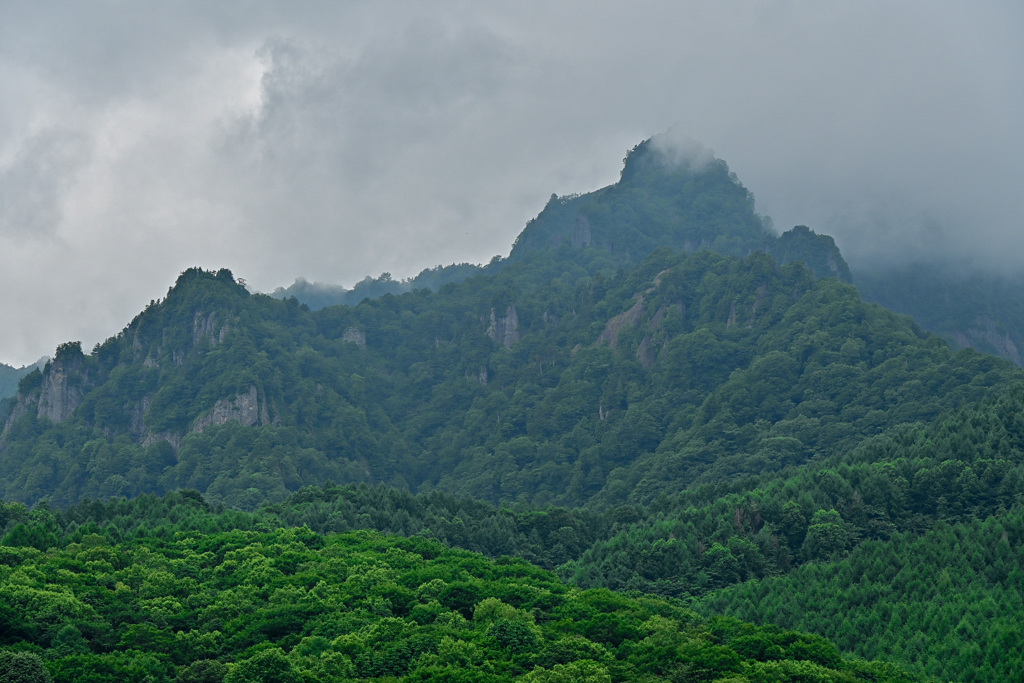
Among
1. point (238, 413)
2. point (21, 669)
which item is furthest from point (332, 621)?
point (238, 413)

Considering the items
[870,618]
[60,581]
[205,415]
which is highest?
[205,415]

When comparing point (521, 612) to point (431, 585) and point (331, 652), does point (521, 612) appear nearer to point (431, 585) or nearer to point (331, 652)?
point (431, 585)

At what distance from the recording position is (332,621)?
81938mm

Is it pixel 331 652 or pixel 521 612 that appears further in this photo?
pixel 521 612

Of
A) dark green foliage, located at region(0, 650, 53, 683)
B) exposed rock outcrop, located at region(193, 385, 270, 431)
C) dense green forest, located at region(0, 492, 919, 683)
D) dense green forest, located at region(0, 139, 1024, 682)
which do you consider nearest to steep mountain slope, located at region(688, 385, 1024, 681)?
dense green forest, located at region(0, 139, 1024, 682)

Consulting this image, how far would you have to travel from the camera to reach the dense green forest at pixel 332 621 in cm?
7062

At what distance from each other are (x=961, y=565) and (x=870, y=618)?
30.8ft

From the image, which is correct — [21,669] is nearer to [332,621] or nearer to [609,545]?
[332,621]

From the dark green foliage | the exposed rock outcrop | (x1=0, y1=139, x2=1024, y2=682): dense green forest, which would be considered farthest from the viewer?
the exposed rock outcrop

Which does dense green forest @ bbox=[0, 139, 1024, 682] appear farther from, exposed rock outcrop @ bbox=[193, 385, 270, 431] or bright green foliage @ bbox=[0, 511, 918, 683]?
exposed rock outcrop @ bbox=[193, 385, 270, 431]

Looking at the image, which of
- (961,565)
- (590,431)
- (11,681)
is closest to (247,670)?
(11,681)

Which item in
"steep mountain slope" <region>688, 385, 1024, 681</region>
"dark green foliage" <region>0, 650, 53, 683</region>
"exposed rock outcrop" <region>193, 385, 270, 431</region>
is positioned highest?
"exposed rock outcrop" <region>193, 385, 270, 431</region>

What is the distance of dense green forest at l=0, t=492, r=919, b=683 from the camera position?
2781 inches

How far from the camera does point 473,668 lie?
2768 inches
